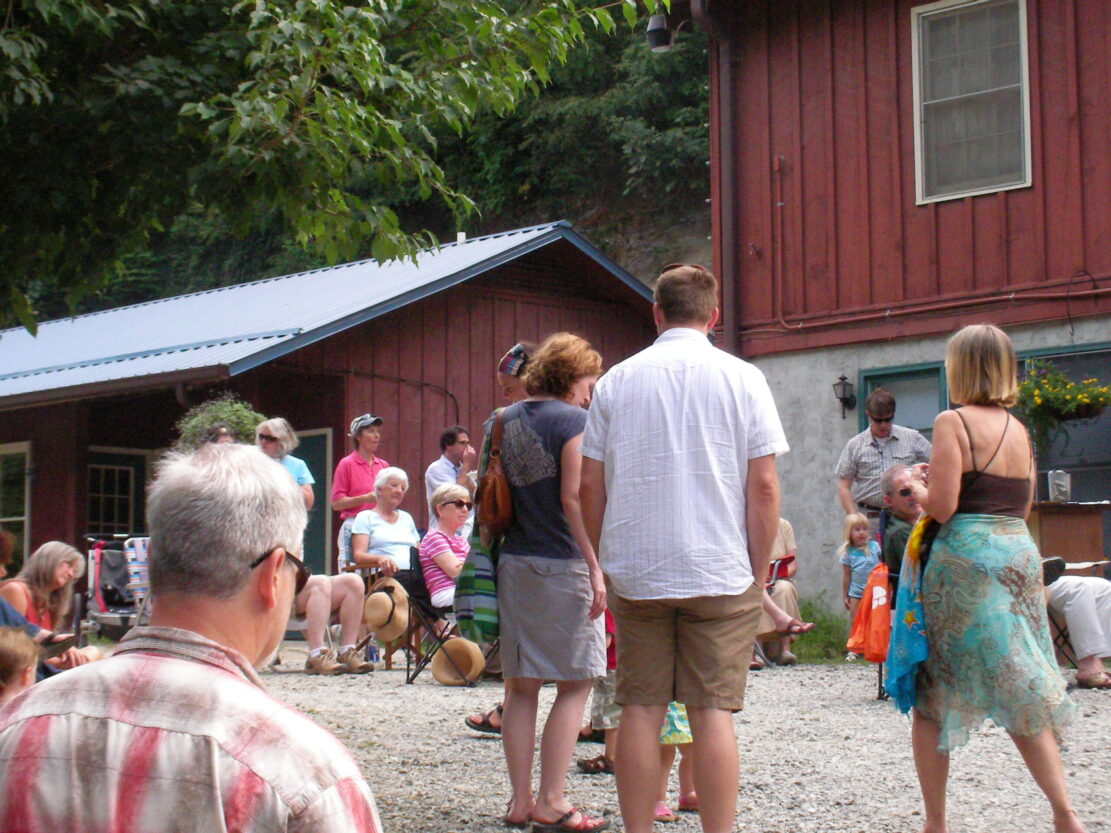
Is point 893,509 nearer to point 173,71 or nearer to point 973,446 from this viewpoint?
point 973,446

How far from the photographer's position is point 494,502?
5.00 meters

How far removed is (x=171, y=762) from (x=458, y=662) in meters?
7.73

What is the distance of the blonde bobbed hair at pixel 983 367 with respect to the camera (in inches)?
179

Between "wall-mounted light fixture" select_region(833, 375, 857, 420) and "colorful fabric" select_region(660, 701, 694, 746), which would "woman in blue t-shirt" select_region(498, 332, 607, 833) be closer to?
"colorful fabric" select_region(660, 701, 694, 746)

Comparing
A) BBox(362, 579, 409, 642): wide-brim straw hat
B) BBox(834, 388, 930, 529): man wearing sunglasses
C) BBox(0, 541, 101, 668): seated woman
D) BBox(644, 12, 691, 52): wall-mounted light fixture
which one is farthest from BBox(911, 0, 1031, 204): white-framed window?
BBox(0, 541, 101, 668): seated woman

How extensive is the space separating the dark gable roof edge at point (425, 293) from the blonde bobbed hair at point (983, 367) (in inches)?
423

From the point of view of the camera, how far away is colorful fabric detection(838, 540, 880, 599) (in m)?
10.2

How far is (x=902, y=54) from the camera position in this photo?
1275 cm

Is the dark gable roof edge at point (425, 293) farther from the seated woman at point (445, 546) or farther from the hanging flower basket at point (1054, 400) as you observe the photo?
the hanging flower basket at point (1054, 400)

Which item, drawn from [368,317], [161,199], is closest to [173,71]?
[161,199]

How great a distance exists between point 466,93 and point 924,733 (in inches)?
119

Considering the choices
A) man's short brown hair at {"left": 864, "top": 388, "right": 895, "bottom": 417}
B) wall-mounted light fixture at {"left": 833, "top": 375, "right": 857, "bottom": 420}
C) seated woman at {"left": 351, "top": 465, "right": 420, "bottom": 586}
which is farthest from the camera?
wall-mounted light fixture at {"left": 833, "top": 375, "right": 857, "bottom": 420}

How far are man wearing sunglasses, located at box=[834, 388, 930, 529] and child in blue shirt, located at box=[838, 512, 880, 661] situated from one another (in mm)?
108

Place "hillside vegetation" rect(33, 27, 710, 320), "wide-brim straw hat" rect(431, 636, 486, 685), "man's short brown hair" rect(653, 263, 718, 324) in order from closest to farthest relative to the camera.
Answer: "man's short brown hair" rect(653, 263, 718, 324) → "wide-brim straw hat" rect(431, 636, 486, 685) → "hillside vegetation" rect(33, 27, 710, 320)
